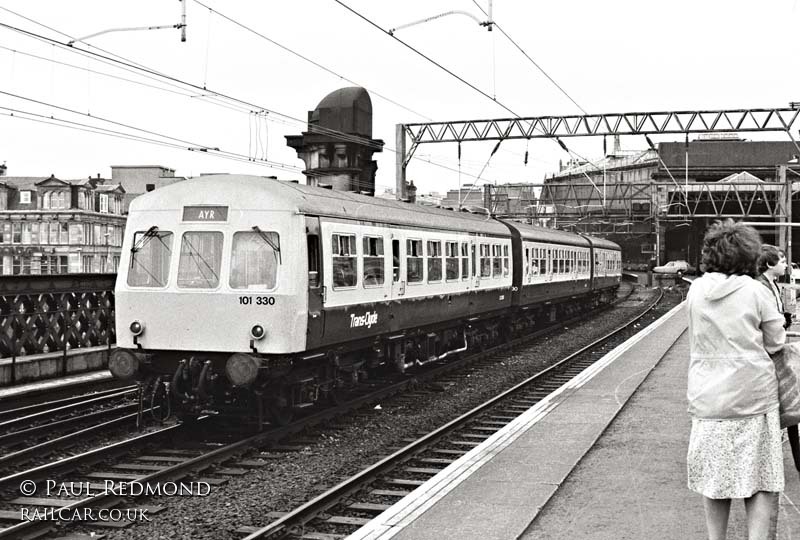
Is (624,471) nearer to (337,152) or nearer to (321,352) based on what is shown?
(321,352)

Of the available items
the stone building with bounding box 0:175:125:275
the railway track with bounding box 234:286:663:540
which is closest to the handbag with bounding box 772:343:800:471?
the railway track with bounding box 234:286:663:540

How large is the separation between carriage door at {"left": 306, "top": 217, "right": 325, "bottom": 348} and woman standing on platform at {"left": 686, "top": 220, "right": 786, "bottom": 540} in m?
6.87

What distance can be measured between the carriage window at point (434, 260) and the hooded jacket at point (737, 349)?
37.3 feet

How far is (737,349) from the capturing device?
4.60 m

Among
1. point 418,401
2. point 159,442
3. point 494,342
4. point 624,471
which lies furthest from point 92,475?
Answer: point 494,342

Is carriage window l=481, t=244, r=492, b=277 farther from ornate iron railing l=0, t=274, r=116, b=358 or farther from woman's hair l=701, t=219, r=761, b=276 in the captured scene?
woman's hair l=701, t=219, r=761, b=276

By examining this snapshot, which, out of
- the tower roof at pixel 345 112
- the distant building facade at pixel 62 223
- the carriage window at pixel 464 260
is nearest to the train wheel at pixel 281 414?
the carriage window at pixel 464 260

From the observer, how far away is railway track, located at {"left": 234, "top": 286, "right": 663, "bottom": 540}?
735cm

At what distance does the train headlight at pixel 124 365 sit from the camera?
1092 cm

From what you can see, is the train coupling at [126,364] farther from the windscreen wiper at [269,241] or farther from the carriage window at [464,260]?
the carriage window at [464,260]

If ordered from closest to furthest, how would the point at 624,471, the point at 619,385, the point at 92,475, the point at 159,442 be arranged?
1. the point at 624,471
2. the point at 92,475
3. the point at 159,442
4. the point at 619,385

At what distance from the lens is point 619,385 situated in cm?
1412

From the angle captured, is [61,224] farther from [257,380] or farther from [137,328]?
[257,380]

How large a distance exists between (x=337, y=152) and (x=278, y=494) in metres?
29.9
